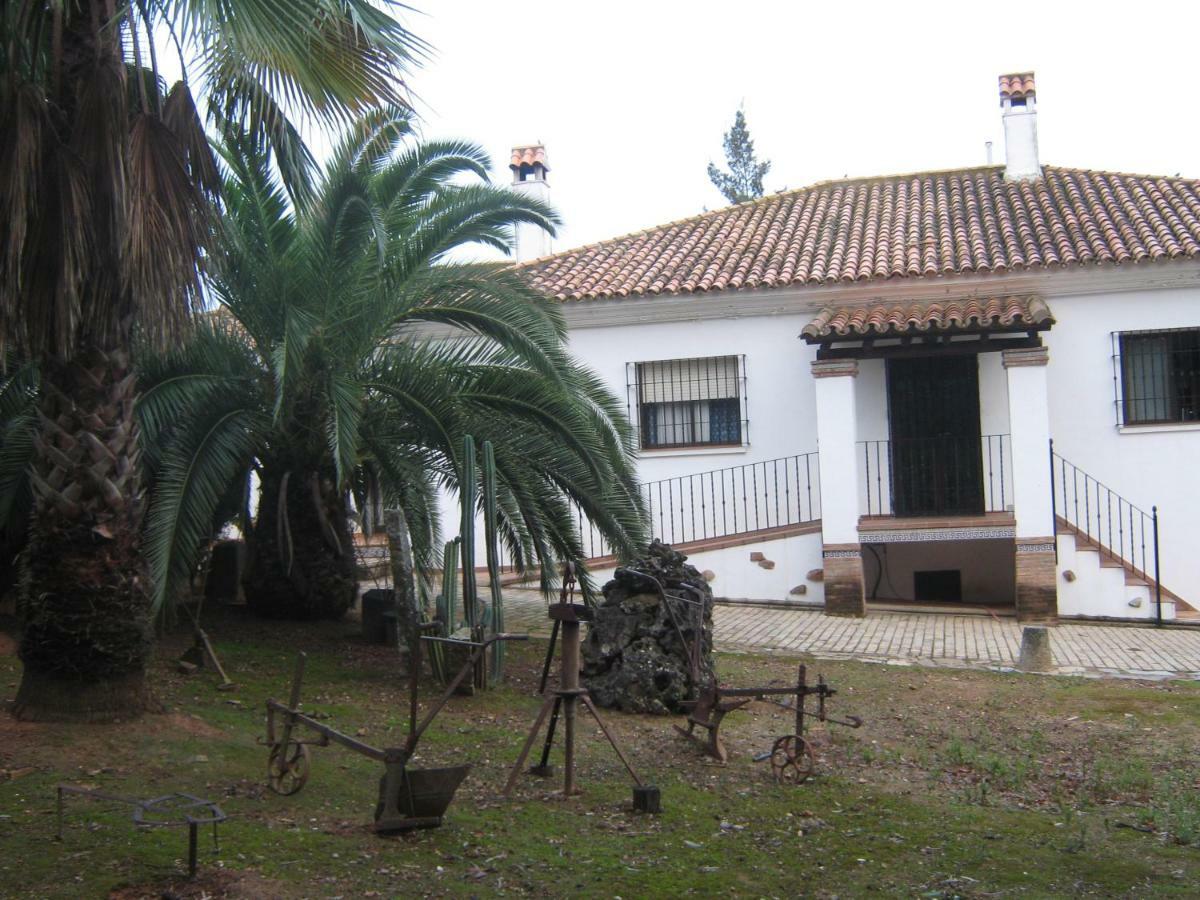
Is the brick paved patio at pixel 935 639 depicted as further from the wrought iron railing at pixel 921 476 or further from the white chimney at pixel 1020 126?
the white chimney at pixel 1020 126

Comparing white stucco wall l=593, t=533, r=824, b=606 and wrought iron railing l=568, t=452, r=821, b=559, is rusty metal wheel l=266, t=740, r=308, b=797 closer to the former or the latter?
white stucco wall l=593, t=533, r=824, b=606

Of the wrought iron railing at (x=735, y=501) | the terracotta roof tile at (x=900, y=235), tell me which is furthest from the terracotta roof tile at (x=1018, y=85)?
the wrought iron railing at (x=735, y=501)

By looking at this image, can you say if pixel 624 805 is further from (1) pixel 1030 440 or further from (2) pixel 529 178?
(2) pixel 529 178

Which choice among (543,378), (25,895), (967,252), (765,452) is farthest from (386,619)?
(967,252)

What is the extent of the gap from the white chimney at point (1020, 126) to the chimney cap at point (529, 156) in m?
7.67

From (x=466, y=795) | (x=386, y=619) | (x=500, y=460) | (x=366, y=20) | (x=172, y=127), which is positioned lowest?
(x=466, y=795)

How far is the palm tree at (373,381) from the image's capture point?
29.4 ft

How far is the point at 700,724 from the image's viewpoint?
7.60 m

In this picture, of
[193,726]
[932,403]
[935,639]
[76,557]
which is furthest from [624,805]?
[932,403]

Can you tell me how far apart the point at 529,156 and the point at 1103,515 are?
11.2m

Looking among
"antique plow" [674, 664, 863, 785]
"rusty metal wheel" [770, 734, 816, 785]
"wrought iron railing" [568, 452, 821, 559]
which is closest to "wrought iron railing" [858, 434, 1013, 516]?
"wrought iron railing" [568, 452, 821, 559]

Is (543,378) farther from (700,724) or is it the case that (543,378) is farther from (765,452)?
(765,452)

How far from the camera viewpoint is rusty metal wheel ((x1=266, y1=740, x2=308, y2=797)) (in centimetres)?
604

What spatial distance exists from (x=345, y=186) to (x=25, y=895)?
579 centimetres
